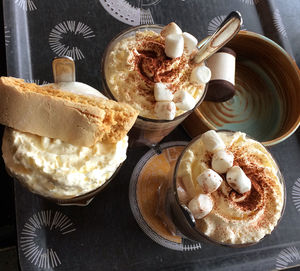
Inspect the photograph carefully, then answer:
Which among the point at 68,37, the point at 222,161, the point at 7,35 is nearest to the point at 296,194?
the point at 222,161

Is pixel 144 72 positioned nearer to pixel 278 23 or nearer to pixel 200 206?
pixel 200 206

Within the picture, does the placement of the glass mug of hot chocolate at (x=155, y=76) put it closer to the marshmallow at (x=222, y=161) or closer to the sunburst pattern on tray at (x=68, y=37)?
the marshmallow at (x=222, y=161)

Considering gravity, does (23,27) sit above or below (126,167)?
above

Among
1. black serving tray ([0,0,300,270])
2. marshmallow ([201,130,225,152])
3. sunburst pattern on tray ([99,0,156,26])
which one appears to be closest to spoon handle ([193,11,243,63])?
marshmallow ([201,130,225,152])

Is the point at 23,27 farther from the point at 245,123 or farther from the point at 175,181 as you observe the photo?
the point at 245,123

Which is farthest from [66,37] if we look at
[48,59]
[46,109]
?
[46,109]

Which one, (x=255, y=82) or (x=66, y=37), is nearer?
(x=66, y=37)
